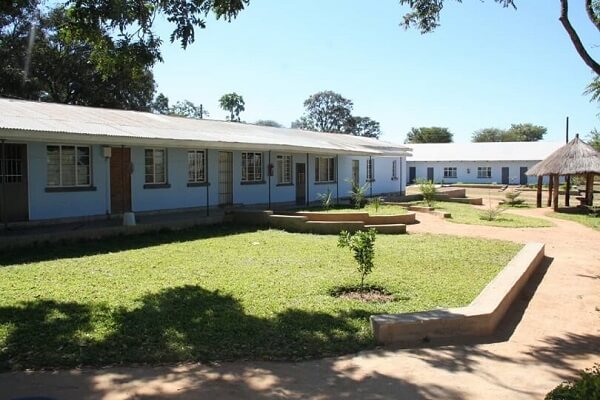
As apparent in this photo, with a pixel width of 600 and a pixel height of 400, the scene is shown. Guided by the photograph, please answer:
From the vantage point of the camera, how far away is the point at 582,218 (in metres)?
22.3

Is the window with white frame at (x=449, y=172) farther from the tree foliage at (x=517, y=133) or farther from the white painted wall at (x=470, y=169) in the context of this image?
the tree foliage at (x=517, y=133)

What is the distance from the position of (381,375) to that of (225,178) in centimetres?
1528

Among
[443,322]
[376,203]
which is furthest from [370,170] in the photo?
[443,322]

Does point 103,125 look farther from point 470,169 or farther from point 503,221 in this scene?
point 470,169

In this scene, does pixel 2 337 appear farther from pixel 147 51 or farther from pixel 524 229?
pixel 524 229

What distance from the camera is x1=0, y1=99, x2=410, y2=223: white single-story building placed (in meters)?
13.4

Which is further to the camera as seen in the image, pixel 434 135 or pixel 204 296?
pixel 434 135

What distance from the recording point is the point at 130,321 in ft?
21.2

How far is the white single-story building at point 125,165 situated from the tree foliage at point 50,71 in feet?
36.9

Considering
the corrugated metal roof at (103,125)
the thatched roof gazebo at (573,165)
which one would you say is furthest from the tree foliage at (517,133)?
the corrugated metal roof at (103,125)

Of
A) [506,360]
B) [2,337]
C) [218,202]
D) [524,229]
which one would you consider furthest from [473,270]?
[218,202]

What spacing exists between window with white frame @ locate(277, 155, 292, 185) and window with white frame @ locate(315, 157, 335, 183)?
92.0 inches

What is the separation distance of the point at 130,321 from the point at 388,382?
322 cm

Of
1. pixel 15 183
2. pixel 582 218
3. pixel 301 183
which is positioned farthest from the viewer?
pixel 301 183
